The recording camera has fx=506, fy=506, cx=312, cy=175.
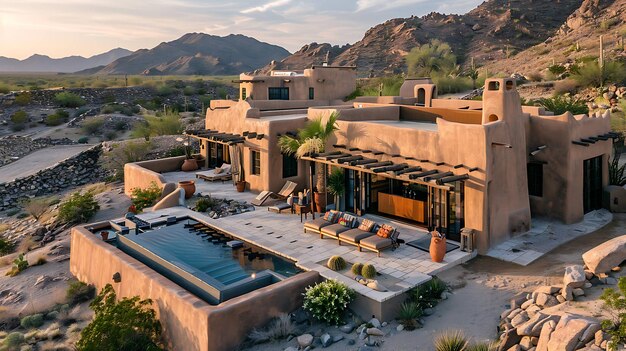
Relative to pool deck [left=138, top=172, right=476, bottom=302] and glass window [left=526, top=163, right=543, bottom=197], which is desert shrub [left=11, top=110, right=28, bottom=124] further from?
glass window [left=526, top=163, right=543, bottom=197]

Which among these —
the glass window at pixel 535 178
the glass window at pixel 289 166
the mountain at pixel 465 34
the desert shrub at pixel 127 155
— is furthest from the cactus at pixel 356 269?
the mountain at pixel 465 34

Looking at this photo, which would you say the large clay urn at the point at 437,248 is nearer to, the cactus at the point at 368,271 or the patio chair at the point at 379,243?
the patio chair at the point at 379,243

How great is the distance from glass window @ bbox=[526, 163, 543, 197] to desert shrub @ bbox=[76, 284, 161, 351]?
12666mm

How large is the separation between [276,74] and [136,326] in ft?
89.9

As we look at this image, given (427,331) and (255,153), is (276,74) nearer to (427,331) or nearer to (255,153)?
(255,153)

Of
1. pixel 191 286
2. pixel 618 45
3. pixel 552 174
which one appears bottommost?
pixel 191 286

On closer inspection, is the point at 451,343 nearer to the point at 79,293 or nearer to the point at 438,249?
the point at 438,249

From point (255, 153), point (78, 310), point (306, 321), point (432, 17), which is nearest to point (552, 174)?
point (306, 321)

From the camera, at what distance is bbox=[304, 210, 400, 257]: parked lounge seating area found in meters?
14.2

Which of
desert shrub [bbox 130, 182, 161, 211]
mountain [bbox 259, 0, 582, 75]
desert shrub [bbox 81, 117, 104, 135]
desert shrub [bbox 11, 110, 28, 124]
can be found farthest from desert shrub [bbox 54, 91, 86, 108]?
desert shrub [bbox 130, 182, 161, 211]

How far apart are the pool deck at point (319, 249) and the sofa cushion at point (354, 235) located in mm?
330

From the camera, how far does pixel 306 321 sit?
464 inches

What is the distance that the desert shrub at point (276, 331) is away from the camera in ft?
36.3

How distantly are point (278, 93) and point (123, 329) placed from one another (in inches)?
956
